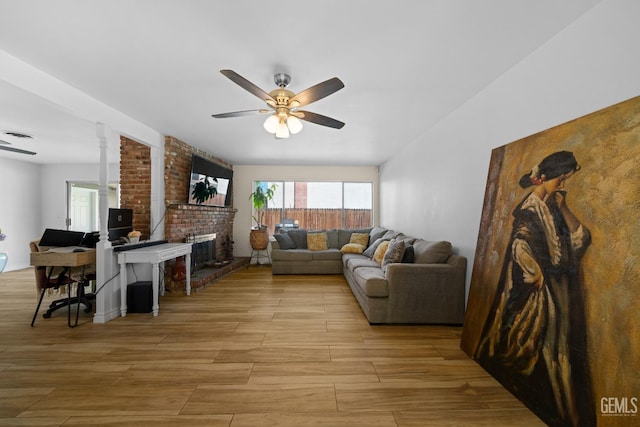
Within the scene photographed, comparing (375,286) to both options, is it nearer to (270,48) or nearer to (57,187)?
(270,48)

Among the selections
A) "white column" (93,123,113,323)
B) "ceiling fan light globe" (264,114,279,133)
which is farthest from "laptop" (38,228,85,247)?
"ceiling fan light globe" (264,114,279,133)

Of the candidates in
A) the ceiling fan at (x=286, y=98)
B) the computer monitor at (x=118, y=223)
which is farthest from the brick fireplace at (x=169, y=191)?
the ceiling fan at (x=286, y=98)

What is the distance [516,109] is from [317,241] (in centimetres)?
437

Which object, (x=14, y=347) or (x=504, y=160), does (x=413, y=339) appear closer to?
(x=504, y=160)

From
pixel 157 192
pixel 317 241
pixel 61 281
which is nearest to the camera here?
pixel 61 281

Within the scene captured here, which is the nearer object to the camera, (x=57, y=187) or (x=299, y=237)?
(x=299, y=237)

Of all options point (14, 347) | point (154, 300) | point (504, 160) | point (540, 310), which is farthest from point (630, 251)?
point (14, 347)

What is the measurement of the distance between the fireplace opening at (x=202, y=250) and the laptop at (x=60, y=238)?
1503 millimetres

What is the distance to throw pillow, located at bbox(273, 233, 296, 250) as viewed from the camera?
589 centimetres

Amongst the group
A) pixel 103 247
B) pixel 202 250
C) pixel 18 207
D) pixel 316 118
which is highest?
pixel 316 118

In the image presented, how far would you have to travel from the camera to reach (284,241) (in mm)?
5922

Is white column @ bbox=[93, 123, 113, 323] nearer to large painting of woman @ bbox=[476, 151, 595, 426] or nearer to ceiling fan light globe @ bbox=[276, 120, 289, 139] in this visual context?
ceiling fan light globe @ bbox=[276, 120, 289, 139]

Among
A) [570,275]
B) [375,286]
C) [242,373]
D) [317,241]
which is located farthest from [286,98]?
[317,241]

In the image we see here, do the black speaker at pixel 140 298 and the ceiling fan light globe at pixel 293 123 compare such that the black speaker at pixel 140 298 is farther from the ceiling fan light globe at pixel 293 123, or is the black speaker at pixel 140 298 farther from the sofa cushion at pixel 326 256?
the sofa cushion at pixel 326 256
